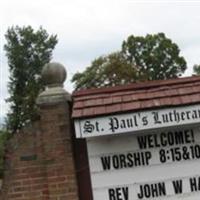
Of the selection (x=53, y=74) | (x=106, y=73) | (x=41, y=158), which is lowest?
(x=41, y=158)

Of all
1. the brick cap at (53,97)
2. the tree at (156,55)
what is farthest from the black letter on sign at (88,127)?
the tree at (156,55)

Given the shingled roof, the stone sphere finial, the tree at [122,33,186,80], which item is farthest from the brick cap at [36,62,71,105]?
the tree at [122,33,186,80]

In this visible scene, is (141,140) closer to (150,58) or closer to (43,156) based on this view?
(43,156)

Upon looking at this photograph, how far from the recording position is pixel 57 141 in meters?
6.40

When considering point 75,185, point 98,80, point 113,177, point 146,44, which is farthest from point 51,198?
point 146,44

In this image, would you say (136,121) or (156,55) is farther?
(156,55)

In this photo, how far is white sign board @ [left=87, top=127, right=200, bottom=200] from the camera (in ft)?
20.6

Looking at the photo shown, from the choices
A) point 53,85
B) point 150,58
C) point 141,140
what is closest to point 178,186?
point 141,140

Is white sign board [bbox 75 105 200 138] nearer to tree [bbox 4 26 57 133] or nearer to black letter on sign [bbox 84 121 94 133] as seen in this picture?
black letter on sign [bbox 84 121 94 133]

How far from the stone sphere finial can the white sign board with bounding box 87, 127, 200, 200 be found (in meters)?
0.74

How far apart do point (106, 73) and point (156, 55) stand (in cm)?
977

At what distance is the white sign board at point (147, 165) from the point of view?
629 centimetres

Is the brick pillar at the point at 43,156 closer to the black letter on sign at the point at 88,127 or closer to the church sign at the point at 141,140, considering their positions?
the church sign at the point at 141,140

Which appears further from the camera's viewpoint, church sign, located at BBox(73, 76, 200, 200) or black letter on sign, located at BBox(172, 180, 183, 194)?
black letter on sign, located at BBox(172, 180, 183, 194)
